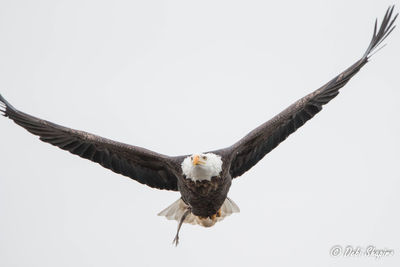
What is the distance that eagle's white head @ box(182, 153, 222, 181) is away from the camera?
1020 cm

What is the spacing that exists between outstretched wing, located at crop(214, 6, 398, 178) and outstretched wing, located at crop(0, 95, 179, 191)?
100 centimetres

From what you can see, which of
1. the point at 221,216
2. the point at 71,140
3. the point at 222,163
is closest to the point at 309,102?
the point at 222,163

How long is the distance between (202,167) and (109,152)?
1703 millimetres

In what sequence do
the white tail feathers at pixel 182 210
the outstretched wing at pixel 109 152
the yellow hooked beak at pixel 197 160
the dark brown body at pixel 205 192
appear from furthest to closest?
the white tail feathers at pixel 182 210
the outstretched wing at pixel 109 152
the dark brown body at pixel 205 192
the yellow hooked beak at pixel 197 160

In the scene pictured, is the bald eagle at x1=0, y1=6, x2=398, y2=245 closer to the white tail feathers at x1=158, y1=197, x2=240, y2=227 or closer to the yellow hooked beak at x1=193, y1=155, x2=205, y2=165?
the yellow hooked beak at x1=193, y1=155, x2=205, y2=165

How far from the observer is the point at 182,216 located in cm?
1241

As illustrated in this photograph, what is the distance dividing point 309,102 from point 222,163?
62.6 inches

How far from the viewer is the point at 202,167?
10195 mm

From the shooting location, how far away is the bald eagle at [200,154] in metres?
10.4

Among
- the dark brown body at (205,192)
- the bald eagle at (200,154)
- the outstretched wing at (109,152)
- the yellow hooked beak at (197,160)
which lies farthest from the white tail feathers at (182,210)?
the yellow hooked beak at (197,160)

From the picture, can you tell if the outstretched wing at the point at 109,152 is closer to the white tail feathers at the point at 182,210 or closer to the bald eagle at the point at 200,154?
the bald eagle at the point at 200,154

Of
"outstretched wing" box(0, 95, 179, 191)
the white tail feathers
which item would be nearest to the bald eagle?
"outstretched wing" box(0, 95, 179, 191)

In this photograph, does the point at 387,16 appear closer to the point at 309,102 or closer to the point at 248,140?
the point at 309,102

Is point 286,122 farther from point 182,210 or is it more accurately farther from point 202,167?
point 182,210
